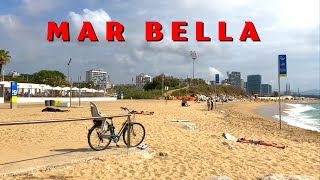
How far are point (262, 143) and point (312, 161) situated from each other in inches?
83.9

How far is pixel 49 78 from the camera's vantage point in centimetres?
8700

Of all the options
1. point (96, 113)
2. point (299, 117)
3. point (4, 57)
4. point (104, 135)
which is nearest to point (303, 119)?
point (299, 117)

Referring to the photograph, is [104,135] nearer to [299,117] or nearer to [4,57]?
[299,117]

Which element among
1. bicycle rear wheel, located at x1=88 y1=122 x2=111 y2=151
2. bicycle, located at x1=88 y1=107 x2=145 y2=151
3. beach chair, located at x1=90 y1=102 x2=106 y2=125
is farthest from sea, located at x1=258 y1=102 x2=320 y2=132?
beach chair, located at x1=90 y1=102 x2=106 y2=125

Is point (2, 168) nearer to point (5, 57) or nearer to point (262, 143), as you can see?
point (262, 143)

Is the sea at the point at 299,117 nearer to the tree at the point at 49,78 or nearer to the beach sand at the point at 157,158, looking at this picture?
the beach sand at the point at 157,158

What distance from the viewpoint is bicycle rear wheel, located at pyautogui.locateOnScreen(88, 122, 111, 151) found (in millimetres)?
8012

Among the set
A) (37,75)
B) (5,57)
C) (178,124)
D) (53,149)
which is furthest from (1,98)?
(37,75)

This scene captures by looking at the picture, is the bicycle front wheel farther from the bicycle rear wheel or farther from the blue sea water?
the blue sea water

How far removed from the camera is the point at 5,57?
58719mm

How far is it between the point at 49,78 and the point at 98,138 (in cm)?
8368

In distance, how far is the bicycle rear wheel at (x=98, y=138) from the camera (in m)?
8.01

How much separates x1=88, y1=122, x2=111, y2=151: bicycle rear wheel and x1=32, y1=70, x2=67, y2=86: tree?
75.5 meters

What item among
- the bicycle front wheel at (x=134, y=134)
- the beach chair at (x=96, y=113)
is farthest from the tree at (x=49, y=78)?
the beach chair at (x=96, y=113)
